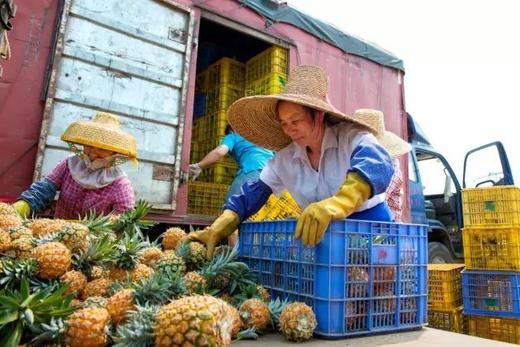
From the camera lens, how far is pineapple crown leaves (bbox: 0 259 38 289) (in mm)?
1566

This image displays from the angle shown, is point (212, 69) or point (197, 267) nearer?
point (197, 267)

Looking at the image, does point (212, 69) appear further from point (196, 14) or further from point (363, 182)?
point (363, 182)

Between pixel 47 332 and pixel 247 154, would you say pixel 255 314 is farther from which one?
pixel 247 154

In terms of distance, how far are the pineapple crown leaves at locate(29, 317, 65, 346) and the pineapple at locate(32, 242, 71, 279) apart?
397 millimetres

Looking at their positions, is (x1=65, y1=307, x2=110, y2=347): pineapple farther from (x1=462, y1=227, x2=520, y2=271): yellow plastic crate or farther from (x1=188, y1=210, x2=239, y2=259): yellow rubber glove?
(x1=462, y1=227, x2=520, y2=271): yellow plastic crate

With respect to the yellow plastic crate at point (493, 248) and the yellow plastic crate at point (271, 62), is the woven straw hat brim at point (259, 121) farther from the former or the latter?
the yellow plastic crate at point (493, 248)

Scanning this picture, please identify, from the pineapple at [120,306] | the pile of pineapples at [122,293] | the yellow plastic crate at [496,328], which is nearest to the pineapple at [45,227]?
the pile of pineapples at [122,293]

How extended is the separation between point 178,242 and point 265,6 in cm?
481

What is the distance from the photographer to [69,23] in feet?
14.0

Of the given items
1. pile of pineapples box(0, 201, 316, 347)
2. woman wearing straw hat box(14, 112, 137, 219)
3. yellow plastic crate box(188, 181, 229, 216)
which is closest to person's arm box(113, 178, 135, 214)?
woman wearing straw hat box(14, 112, 137, 219)

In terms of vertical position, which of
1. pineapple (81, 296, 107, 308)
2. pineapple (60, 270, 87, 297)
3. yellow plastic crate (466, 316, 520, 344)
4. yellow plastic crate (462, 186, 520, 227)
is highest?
yellow plastic crate (462, 186, 520, 227)

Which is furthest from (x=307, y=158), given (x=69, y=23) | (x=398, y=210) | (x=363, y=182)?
(x=69, y=23)

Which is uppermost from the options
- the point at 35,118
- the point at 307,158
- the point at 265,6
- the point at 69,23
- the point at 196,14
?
the point at 265,6

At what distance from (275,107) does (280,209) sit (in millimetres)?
1980
